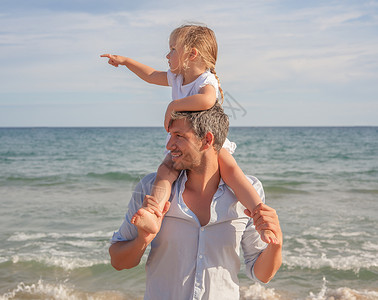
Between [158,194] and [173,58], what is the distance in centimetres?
110

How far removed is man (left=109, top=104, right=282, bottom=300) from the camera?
227 centimetres

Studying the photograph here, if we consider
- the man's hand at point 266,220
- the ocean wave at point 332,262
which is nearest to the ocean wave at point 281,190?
the ocean wave at point 332,262

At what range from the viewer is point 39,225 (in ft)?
25.8

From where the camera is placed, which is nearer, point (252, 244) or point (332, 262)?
point (252, 244)

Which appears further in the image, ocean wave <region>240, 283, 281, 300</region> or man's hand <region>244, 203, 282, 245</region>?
ocean wave <region>240, 283, 281, 300</region>

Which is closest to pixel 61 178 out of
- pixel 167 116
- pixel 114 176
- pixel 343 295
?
pixel 114 176

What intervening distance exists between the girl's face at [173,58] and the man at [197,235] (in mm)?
698

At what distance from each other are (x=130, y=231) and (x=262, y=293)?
322cm

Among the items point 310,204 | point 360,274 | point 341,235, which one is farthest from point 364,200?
point 360,274

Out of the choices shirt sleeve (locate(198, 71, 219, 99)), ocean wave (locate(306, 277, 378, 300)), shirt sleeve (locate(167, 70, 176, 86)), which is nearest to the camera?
shirt sleeve (locate(198, 71, 219, 99))

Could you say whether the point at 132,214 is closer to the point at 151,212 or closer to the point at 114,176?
the point at 151,212

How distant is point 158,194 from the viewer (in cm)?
231

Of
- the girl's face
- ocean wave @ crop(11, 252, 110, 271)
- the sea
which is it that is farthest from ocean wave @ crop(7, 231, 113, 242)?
the girl's face

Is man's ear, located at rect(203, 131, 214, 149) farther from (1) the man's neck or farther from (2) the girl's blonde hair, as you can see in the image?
(2) the girl's blonde hair
